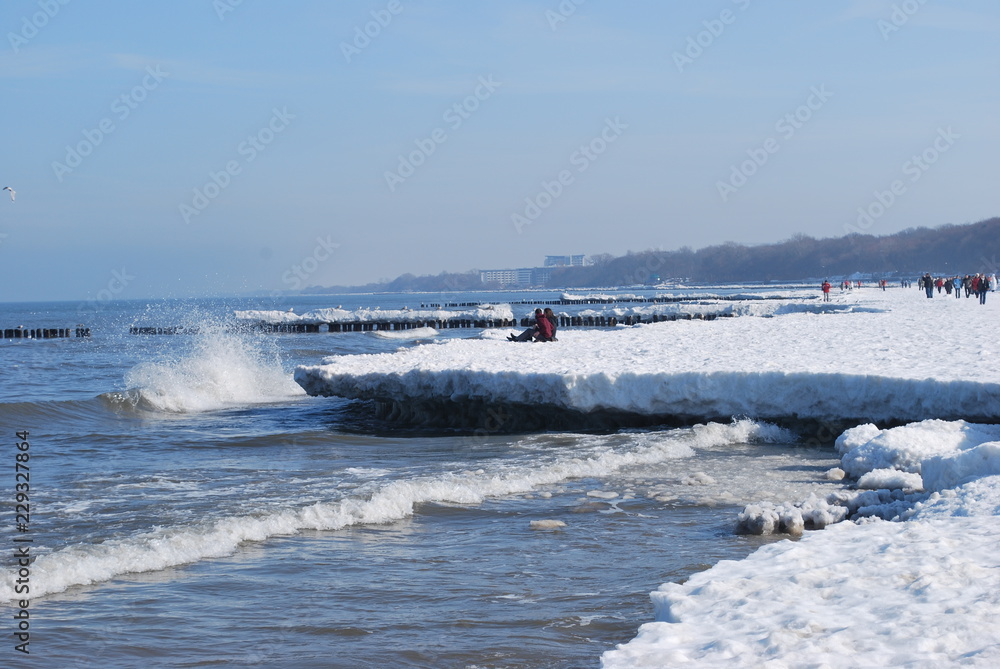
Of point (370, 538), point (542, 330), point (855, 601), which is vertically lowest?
point (370, 538)

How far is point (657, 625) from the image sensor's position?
5027mm

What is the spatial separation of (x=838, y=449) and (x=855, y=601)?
645cm

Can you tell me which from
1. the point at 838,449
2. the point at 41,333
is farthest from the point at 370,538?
the point at 41,333

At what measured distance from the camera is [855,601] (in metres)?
5.09

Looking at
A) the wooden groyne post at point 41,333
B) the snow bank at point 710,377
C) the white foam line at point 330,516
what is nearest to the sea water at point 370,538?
the white foam line at point 330,516

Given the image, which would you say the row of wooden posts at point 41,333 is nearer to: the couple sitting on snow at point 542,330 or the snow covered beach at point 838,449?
the couple sitting on snow at point 542,330

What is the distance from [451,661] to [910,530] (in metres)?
3.33

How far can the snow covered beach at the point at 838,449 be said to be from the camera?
459 cm

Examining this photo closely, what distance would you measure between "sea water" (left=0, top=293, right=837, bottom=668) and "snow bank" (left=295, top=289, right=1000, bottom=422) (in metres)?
0.58

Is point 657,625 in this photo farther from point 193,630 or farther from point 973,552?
point 193,630

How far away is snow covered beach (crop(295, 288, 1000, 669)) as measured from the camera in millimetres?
4594

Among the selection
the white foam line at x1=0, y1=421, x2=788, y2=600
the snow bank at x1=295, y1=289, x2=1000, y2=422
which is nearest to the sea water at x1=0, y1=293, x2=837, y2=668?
the white foam line at x1=0, y1=421, x2=788, y2=600

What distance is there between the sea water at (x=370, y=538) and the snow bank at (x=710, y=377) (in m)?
0.58

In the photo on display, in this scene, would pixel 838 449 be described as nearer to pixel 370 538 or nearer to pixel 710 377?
pixel 710 377
